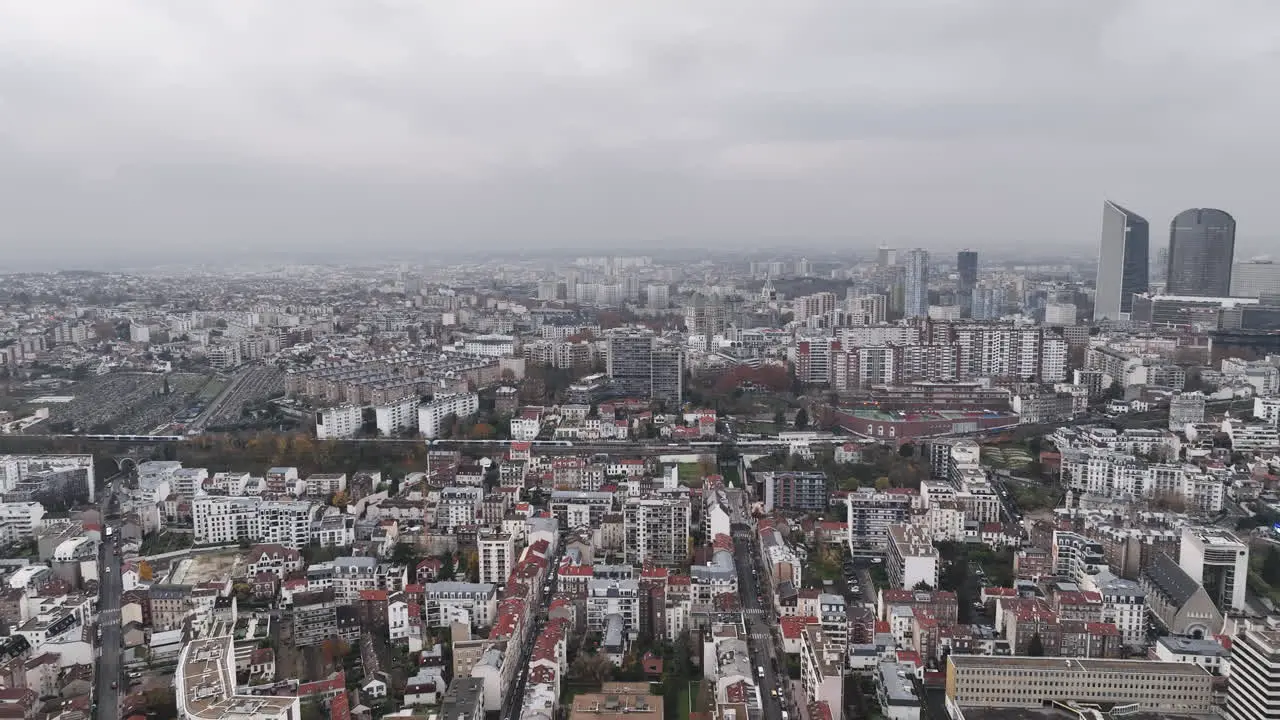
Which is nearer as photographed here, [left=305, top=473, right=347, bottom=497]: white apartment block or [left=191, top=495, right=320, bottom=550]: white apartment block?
[left=191, top=495, right=320, bottom=550]: white apartment block

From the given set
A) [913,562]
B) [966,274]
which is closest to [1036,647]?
[913,562]

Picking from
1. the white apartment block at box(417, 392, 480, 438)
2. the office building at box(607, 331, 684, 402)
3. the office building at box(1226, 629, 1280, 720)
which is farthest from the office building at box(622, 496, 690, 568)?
the office building at box(607, 331, 684, 402)

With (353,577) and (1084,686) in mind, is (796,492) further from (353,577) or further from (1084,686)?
(353,577)

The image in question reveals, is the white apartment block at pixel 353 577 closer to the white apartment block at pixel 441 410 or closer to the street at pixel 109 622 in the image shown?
the street at pixel 109 622

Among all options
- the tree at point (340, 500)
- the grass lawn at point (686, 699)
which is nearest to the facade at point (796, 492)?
the grass lawn at point (686, 699)

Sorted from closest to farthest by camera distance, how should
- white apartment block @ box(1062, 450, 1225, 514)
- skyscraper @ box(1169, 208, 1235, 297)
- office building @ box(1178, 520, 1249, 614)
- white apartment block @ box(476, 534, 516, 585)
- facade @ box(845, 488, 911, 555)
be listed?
office building @ box(1178, 520, 1249, 614)
white apartment block @ box(476, 534, 516, 585)
facade @ box(845, 488, 911, 555)
white apartment block @ box(1062, 450, 1225, 514)
skyscraper @ box(1169, 208, 1235, 297)

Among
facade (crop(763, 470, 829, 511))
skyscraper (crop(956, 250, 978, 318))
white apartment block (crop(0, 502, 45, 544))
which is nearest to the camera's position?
white apartment block (crop(0, 502, 45, 544))

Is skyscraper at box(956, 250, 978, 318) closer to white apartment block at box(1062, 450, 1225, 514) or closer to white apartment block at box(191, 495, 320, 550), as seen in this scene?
white apartment block at box(1062, 450, 1225, 514)
